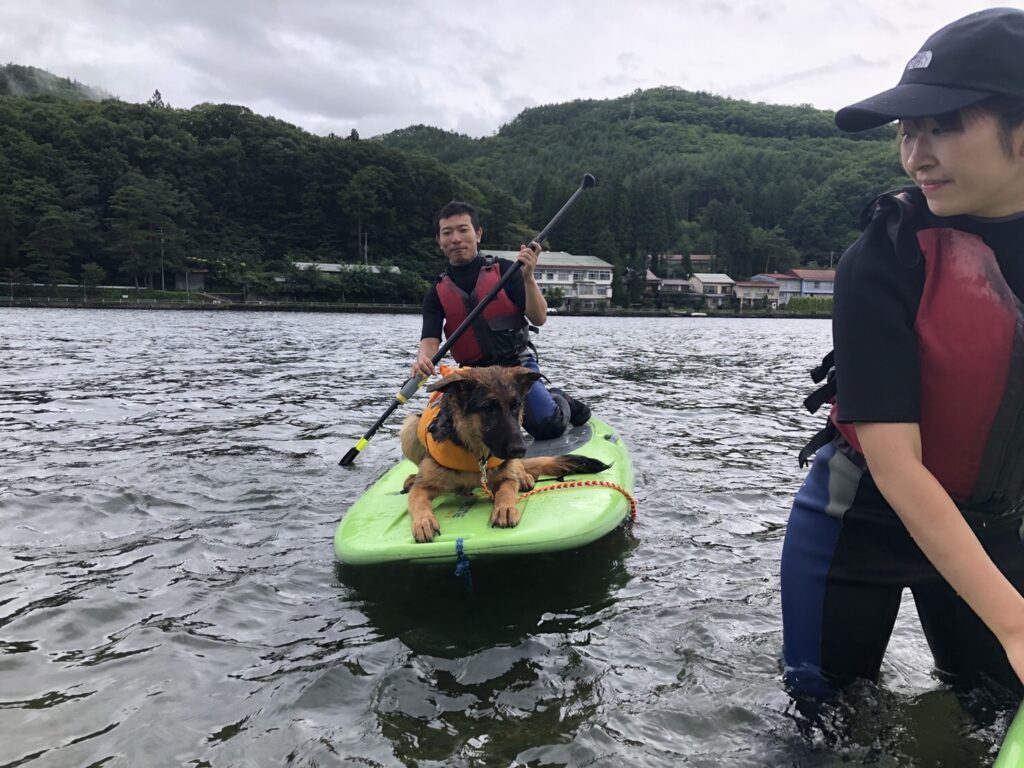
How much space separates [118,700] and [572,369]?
19.3m

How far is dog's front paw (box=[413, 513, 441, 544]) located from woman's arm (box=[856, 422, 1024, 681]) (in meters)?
3.16

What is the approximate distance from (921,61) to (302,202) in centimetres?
12339

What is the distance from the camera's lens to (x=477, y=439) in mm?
5262

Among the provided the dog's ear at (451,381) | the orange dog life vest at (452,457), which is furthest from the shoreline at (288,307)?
the dog's ear at (451,381)

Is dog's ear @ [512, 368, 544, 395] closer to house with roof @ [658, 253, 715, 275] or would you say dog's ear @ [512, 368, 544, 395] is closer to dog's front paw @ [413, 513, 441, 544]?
dog's front paw @ [413, 513, 441, 544]

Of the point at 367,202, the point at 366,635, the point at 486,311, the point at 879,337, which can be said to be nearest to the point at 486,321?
the point at 486,311

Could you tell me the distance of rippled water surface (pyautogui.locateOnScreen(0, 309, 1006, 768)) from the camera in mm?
3242

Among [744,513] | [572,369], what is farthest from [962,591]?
[572,369]

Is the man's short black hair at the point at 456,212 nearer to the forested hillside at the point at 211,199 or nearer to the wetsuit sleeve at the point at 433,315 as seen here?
the wetsuit sleeve at the point at 433,315

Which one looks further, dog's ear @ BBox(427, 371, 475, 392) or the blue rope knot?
dog's ear @ BBox(427, 371, 475, 392)

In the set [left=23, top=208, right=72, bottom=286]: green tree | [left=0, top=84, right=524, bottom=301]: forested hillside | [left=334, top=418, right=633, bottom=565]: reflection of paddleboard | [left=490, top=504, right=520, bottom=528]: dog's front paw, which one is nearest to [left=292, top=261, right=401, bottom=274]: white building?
[left=0, top=84, right=524, bottom=301]: forested hillside

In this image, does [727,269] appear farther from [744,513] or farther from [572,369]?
[744,513]

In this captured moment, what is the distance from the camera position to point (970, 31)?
195 centimetres

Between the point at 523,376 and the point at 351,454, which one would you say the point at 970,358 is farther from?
the point at 351,454
